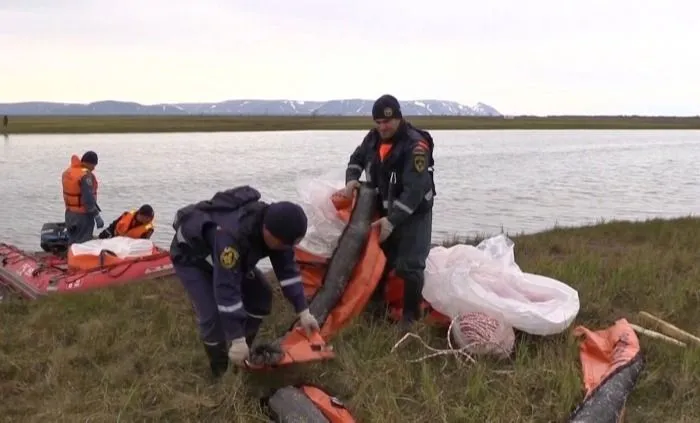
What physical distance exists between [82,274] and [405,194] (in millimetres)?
4184

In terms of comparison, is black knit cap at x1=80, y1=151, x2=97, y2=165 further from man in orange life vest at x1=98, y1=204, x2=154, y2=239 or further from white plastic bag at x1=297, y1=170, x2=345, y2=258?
white plastic bag at x1=297, y1=170, x2=345, y2=258

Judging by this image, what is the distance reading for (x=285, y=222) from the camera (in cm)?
369

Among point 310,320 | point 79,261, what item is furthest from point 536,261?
point 79,261

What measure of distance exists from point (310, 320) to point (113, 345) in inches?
67.6

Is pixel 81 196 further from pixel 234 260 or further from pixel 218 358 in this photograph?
pixel 234 260

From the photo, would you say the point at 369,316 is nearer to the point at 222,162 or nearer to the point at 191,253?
the point at 191,253

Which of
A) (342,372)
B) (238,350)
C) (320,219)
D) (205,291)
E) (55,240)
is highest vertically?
(320,219)

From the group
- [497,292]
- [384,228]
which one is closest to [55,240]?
[384,228]

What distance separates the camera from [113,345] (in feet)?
16.8

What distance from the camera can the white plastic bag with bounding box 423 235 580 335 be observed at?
489cm

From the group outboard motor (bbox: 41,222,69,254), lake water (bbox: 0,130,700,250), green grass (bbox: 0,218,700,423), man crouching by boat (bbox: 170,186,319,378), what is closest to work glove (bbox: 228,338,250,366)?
man crouching by boat (bbox: 170,186,319,378)

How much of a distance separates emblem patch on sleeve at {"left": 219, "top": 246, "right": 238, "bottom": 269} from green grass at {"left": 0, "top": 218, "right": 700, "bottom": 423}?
0.71 metres

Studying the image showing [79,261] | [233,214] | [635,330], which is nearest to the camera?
[233,214]

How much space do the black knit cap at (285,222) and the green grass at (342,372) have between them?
2.89 ft
